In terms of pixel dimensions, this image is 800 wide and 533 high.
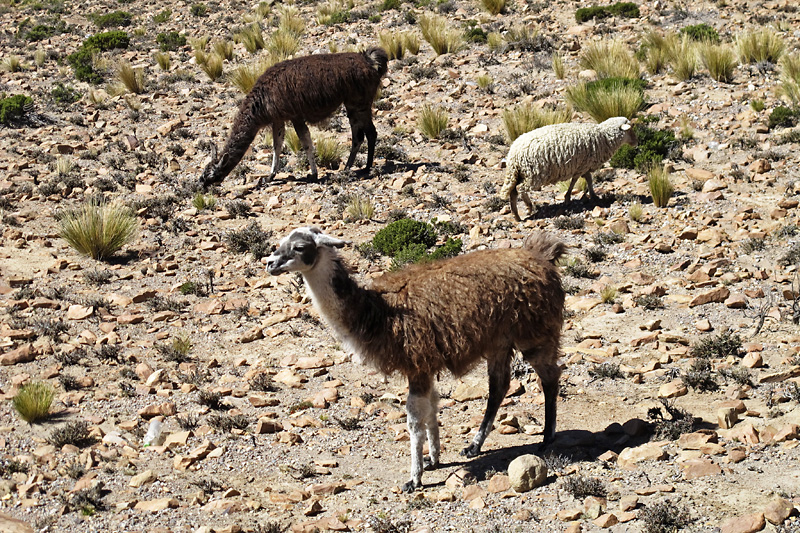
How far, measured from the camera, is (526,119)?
15.7 meters

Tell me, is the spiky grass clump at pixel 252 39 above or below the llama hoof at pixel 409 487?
above

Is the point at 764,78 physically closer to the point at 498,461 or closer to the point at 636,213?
the point at 636,213

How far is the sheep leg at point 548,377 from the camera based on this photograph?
7.34 meters

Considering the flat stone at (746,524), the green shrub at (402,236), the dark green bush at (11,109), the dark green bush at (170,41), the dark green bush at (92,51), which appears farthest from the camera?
the dark green bush at (170,41)

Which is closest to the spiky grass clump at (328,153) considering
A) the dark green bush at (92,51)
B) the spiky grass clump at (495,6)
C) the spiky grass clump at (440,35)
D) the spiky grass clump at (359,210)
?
the spiky grass clump at (359,210)

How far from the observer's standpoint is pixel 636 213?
12516mm

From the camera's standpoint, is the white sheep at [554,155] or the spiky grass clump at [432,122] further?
the spiky grass clump at [432,122]

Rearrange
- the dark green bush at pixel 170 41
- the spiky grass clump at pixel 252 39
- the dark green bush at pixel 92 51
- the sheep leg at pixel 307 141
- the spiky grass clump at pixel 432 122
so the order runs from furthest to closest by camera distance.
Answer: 1. the dark green bush at pixel 170 41
2. the spiky grass clump at pixel 252 39
3. the dark green bush at pixel 92 51
4. the spiky grass clump at pixel 432 122
5. the sheep leg at pixel 307 141

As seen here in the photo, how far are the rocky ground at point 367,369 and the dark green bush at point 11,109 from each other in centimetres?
35

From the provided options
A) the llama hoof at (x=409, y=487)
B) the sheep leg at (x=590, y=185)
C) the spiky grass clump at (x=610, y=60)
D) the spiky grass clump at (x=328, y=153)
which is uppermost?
the spiky grass clump at (x=610, y=60)

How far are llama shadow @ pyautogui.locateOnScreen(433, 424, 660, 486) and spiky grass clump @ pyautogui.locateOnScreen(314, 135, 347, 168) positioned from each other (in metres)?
9.52

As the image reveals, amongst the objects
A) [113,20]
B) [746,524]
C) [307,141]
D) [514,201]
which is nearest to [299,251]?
[746,524]

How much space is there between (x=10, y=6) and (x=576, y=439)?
33864 mm

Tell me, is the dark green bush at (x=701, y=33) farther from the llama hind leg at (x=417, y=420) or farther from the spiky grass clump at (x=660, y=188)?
the llama hind leg at (x=417, y=420)
